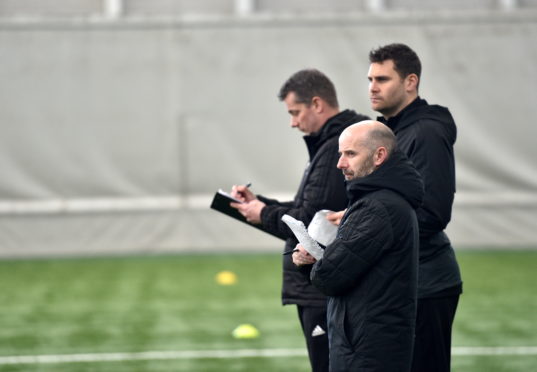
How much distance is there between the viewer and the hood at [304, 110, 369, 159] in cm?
544

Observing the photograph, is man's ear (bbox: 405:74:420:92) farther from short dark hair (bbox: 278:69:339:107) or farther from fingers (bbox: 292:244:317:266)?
fingers (bbox: 292:244:317:266)

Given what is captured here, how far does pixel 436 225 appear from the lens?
16.1 ft

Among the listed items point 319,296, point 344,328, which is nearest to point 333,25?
point 319,296

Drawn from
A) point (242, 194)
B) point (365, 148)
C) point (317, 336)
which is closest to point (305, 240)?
point (365, 148)

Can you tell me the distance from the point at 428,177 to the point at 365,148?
751mm

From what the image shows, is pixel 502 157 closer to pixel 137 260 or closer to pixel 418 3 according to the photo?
pixel 418 3

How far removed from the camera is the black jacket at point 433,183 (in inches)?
193

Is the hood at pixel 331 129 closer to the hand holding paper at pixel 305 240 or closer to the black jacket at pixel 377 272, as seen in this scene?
the hand holding paper at pixel 305 240

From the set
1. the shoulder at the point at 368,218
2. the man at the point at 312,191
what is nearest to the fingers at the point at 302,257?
the shoulder at the point at 368,218

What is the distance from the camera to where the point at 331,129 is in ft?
17.9

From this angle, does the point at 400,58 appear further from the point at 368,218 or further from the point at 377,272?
the point at 377,272

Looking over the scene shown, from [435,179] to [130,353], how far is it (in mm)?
4213

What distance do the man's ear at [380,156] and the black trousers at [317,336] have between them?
1355mm

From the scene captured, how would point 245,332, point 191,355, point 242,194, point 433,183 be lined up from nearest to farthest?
point 433,183
point 242,194
point 191,355
point 245,332
